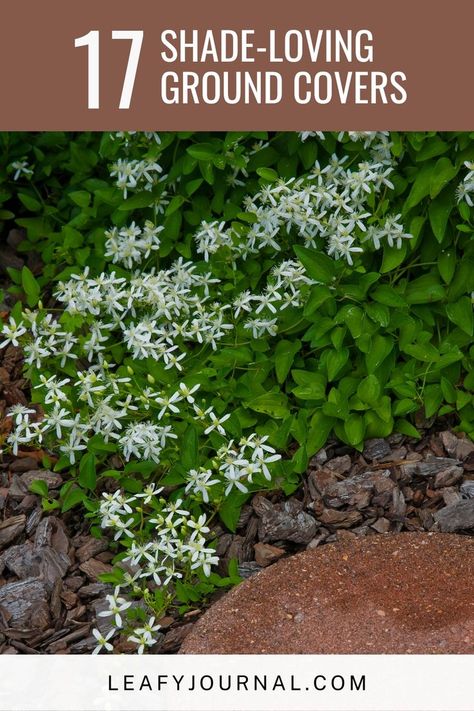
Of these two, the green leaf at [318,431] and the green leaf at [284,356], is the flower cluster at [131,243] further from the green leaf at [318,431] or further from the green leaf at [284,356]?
the green leaf at [318,431]

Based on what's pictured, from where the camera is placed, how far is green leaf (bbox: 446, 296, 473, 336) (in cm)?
361

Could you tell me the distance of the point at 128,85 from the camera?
374cm

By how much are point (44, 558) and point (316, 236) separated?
150 cm

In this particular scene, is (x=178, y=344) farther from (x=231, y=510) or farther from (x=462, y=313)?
(x=462, y=313)

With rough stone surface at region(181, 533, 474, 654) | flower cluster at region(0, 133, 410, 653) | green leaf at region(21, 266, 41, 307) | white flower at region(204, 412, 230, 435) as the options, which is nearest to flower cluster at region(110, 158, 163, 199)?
flower cluster at region(0, 133, 410, 653)

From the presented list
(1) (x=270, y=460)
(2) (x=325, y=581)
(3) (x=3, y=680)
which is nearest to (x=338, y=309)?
(1) (x=270, y=460)

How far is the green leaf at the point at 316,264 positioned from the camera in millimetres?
3604

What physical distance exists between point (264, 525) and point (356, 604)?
20.8 inches

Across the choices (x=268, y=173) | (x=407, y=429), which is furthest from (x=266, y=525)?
(x=268, y=173)

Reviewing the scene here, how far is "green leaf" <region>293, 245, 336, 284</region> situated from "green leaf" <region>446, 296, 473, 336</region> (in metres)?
0.43

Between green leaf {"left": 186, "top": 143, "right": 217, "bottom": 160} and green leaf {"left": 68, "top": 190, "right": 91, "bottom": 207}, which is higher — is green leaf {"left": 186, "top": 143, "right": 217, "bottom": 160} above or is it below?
above

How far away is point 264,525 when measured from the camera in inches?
135

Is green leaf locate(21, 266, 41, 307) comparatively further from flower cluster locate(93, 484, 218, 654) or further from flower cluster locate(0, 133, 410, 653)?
flower cluster locate(93, 484, 218, 654)

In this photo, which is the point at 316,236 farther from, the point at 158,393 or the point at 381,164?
the point at 158,393
